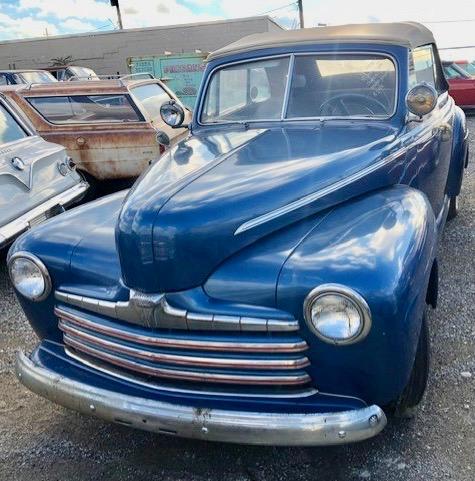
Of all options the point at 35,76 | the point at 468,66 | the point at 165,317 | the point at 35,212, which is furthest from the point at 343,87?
the point at 468,66

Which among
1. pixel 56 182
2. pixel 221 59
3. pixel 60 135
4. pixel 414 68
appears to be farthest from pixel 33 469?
pixel 60 135

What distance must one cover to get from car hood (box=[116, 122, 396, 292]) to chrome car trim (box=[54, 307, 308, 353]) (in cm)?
20

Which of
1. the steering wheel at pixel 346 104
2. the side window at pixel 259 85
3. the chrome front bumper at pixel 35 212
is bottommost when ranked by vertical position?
the chrome front bumper at pixel 35 212

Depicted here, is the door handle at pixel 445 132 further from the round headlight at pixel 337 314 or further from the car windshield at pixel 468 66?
the car windshield at pixel 468 66

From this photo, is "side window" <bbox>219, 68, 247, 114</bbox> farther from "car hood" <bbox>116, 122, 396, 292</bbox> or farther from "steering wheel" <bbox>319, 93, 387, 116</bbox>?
"car hood" <bbox>116, 122, 396, 292</bbox>

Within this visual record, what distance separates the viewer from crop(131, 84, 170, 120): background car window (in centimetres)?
724

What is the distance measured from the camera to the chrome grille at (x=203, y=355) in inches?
82.8

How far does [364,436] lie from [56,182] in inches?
183

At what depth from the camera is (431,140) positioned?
3666mm

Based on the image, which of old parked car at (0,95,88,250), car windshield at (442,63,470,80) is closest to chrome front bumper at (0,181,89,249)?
old parked car at (0,95,88,250)

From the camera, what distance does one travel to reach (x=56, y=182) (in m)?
5.79

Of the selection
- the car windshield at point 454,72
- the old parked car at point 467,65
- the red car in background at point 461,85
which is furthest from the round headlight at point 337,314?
the old parked car at point 467,65

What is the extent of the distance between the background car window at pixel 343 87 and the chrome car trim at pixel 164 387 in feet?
6.12

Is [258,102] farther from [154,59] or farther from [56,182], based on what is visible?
[154,59]
